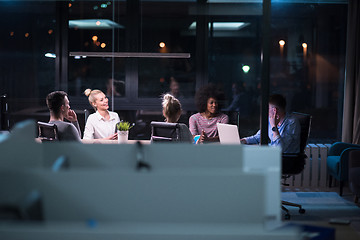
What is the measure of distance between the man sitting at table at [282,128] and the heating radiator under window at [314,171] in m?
1.66

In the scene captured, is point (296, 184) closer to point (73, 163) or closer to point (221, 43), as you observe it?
point (221, 43)

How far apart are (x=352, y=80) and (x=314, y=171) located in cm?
149

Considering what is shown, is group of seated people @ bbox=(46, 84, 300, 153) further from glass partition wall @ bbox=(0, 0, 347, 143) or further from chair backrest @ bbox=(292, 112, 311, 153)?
glass partition wall @ bbox=(0, 0, 347, 143)

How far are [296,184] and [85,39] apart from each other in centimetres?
407

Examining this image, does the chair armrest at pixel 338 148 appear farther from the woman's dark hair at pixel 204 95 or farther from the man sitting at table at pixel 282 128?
the woman's dark hair at pixel 204 95

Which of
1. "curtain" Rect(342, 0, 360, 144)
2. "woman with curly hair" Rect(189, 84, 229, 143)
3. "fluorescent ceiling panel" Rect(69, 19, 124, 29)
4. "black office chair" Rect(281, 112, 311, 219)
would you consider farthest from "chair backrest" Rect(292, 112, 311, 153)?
"fluorescent ceiling panel" Rect(69, 19, 124, 29)

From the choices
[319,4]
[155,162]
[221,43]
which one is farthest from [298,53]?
[155,162]

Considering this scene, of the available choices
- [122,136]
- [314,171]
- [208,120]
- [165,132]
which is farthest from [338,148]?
[122,136]

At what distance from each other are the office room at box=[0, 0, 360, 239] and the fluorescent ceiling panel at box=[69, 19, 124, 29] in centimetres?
2

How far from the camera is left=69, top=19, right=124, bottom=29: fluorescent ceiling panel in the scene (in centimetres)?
783

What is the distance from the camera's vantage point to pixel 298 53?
27.8ft

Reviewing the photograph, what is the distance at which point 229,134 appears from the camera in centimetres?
491

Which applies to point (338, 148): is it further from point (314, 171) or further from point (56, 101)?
point (56, 101)

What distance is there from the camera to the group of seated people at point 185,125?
5.00 metres
